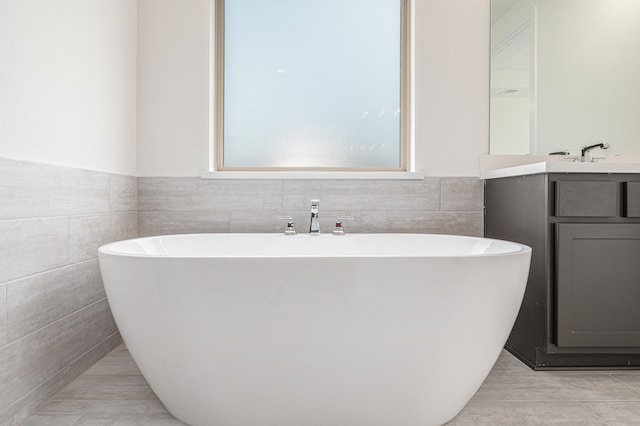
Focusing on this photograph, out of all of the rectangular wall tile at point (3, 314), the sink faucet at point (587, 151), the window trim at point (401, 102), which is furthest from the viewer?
the window trim at point (401, 102)

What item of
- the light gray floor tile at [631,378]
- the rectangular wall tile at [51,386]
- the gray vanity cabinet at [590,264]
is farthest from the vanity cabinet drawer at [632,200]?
the rectangular wall tile at [51,386]

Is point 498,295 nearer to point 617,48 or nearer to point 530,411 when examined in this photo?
point 530,411

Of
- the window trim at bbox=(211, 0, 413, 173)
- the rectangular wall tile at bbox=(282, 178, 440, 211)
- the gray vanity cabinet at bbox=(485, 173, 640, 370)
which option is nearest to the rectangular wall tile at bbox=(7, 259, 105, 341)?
the window trim at bbox=(211, 0, 413, 173)

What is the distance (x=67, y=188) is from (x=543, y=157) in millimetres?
2446

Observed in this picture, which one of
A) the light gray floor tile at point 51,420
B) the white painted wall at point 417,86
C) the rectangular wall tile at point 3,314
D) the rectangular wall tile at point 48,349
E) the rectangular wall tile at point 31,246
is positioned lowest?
the light gray floor tile at point 51,420

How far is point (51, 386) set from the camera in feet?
5.14

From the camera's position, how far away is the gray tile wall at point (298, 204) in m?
2.35

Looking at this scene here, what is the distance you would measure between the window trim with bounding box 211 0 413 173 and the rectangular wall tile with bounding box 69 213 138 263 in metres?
0.60

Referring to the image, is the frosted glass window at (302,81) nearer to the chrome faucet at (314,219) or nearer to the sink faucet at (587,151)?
the chrome faucet at (314,219)

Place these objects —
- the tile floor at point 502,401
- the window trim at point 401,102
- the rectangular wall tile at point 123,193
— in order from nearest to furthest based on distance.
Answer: the tile floor at point 502,401 → the rectangular wall tile at point 123,193 → the window trim at point 401,102

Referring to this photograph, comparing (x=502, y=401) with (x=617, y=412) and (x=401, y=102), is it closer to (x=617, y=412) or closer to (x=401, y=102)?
(x=617, y=412)

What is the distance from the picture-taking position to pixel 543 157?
2.41m

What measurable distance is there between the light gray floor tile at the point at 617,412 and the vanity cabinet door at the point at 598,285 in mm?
287

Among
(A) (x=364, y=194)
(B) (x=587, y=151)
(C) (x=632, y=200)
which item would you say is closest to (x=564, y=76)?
(B) (x=587, y=151)
